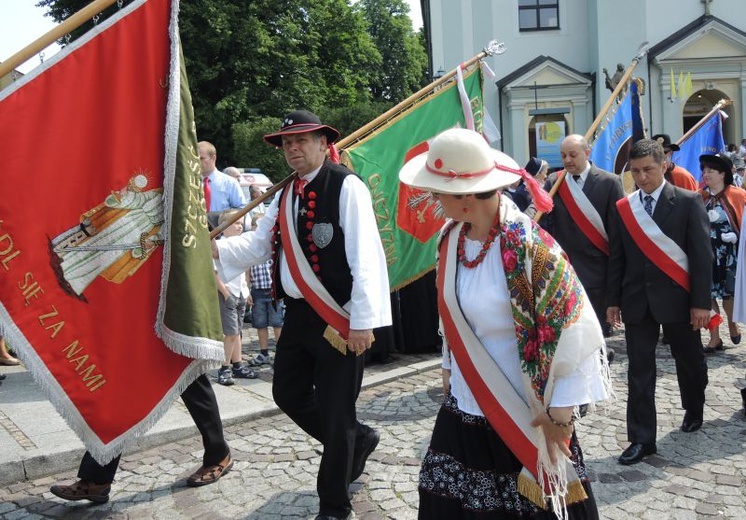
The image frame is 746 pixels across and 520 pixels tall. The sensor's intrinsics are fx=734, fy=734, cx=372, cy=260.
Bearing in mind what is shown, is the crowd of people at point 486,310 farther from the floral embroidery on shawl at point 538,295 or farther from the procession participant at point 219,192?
the procession participant at point 219,192

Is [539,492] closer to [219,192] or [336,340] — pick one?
[336,340]

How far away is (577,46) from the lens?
27.6 metres

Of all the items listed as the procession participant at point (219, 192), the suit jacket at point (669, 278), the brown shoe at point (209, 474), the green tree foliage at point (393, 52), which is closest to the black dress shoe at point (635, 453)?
the suit jacket at point (669, 278)

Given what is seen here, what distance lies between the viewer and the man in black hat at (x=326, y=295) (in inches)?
148

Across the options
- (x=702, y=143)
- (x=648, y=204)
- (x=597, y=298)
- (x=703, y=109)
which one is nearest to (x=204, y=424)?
(x=648, y=204)

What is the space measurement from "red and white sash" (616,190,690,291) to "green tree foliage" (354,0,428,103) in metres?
43.7

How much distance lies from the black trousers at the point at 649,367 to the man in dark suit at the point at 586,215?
1.41 meters

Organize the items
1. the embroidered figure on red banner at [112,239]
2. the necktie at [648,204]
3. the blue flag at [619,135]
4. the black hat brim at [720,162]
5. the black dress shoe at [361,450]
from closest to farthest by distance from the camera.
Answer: the embroidered figure on red banner at [112,239] < the black dress shoe at [361,450] < the necktie at [648,204] < the black hat brim at [720,162] < the blue flag at [619,135]

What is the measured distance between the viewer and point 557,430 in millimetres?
2496

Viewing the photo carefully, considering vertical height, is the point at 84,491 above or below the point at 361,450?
below

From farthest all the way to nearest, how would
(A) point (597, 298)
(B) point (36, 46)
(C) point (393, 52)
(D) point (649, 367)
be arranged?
(C) point (393, 52) < (A) point (597, 298) < (D) point (649, 367) < (B) point (36, 46)

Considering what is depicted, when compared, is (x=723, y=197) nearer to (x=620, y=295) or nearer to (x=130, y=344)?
(x=620, y=295)

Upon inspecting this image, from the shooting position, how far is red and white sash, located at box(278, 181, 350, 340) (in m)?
3.84

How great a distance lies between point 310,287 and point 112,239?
3.31 feet
